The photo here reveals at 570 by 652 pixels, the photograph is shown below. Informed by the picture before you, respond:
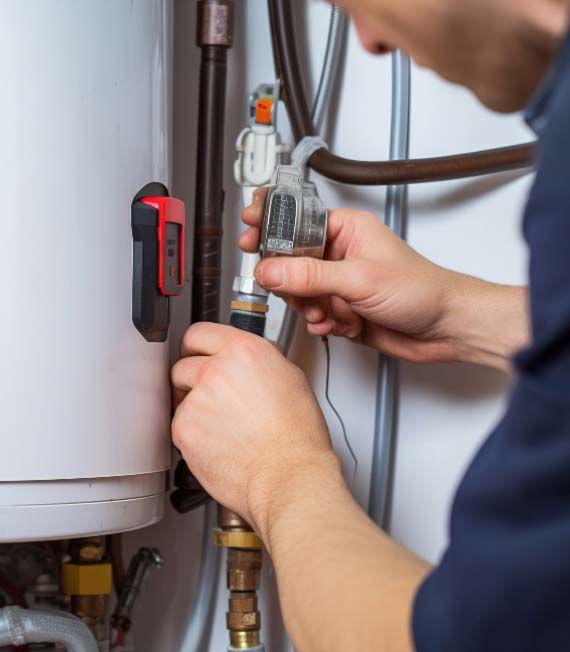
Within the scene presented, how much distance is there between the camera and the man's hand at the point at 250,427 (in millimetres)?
634

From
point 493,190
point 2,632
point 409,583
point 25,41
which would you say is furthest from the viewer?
point 493,190

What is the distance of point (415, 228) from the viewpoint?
3.10 ft

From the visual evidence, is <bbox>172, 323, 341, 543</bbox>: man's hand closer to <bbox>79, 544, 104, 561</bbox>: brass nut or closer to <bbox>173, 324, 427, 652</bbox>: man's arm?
<bbox>173, 324, 427, 652</bbox>: man's arm

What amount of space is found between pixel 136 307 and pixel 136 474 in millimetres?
134

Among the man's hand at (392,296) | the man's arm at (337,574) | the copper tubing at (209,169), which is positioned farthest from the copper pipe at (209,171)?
the man's arm at (337,574)

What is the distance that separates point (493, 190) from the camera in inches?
35.4

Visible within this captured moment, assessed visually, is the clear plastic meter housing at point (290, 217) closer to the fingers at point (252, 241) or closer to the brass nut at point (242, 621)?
the fingers at point (252, 241)

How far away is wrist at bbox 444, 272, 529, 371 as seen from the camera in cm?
82

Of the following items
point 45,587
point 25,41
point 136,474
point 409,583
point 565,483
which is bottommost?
point 45,587

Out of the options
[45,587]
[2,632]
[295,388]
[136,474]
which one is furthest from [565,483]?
[45,587]

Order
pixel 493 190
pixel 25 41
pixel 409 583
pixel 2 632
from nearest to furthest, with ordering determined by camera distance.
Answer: pixel 409 583, pixel 25 41, pixel 2 632, pixel 493 190

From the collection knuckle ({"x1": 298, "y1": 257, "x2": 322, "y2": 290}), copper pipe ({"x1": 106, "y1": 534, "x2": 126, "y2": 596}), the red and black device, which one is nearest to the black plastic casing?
the red and black device

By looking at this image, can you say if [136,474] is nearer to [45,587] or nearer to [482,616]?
[45,587]

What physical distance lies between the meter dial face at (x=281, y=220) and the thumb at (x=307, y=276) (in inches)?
0.7
